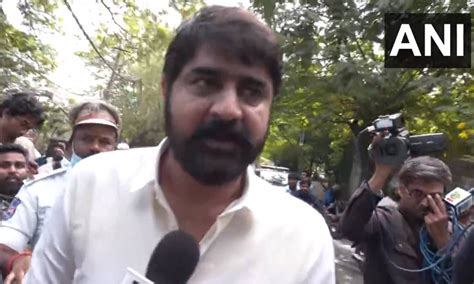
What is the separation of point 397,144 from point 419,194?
10.2 inches

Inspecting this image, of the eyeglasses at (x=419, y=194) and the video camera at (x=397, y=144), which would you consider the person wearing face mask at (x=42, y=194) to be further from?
the eyeglasses at (x=419, y=194)

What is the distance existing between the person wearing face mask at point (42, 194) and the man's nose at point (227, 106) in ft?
2.75

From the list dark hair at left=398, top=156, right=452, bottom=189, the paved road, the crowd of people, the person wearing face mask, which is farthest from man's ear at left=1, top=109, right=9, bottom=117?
the paved road

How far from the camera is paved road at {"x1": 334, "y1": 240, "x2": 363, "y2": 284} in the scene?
967 centimetres

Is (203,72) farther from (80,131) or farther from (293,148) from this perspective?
(293,148)

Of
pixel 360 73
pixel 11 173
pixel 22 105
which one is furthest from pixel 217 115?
pixel 360 73

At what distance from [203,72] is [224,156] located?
185 millimetres

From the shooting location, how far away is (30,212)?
294 centimetres

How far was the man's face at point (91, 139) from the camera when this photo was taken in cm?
340

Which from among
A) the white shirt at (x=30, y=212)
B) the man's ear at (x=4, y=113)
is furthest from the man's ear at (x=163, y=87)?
the man's ear at (x=4, y=113)

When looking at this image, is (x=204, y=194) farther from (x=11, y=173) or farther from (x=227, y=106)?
(x=11, y=173)

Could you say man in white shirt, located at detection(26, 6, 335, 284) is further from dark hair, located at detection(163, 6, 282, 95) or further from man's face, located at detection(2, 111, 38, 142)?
man's face, located at detection(2, 111, 38, 142)

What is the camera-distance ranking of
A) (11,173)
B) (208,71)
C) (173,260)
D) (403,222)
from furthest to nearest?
(11,173)
(403,222)
(208,71)
(173,260)

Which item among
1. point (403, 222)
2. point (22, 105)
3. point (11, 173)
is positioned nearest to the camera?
point (403, 222)
